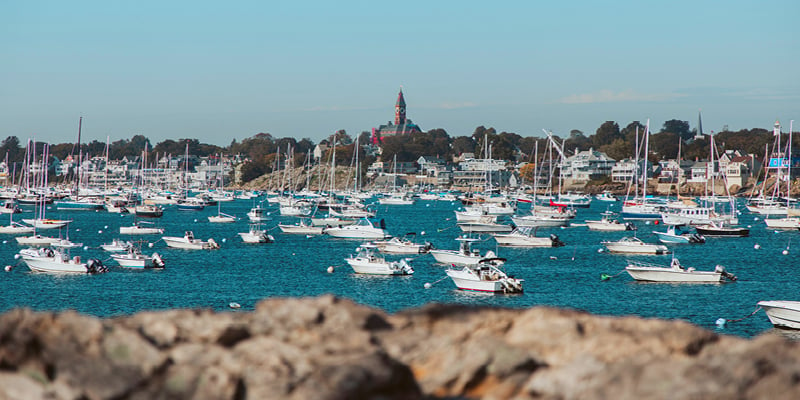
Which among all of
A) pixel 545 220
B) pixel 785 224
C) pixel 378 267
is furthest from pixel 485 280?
pixel 785 224

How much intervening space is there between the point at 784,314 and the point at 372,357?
100 ft

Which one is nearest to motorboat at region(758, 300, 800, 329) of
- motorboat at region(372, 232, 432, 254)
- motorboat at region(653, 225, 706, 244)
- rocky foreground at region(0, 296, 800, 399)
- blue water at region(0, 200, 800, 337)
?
blue water at region(0, 200, 800, 337)

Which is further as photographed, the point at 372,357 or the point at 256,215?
the point at 256,215

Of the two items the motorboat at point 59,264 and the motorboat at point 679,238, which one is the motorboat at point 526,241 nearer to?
the motorboat at point 679,238

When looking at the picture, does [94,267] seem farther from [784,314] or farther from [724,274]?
[784,314]

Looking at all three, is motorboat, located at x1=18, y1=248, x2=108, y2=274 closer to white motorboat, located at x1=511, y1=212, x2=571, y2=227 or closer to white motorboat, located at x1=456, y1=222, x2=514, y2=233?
white motorboat, located at x1=456, y1=222, x2=514, y2=233

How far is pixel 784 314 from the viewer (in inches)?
1468

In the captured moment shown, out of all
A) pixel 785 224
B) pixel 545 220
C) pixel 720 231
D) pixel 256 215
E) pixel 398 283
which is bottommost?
pixel 398 283

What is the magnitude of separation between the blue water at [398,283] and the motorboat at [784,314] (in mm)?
940

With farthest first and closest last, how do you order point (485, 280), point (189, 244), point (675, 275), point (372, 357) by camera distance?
point (189, 244), point (675, 275), point (485, 280), point (372, 357)

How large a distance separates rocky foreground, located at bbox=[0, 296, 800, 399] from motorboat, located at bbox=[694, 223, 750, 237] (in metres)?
87.0

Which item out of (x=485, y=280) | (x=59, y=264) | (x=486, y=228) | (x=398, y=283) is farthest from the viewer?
(x=486, y=228)

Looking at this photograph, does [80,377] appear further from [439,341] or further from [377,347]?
[439,341]

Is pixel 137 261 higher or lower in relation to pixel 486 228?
lower
